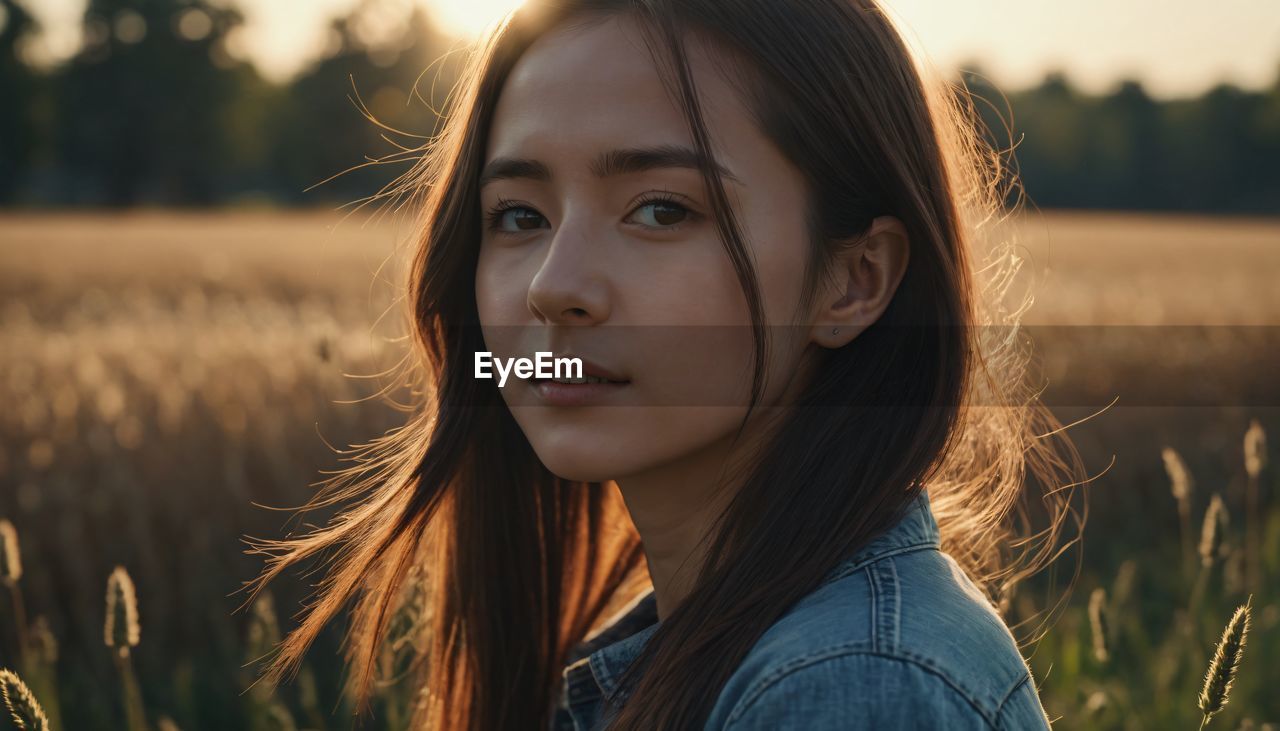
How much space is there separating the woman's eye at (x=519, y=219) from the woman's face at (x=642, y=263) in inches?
3.1

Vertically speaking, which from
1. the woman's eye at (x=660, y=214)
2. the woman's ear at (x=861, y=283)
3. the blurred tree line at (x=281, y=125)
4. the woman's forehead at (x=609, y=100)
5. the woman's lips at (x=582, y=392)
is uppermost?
the blurred tree line at (x=281, y=125)

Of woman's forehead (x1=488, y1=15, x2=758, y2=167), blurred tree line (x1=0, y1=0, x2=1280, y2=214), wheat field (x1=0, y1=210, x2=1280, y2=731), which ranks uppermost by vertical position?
blurred tree line (x1=0, y1=0, x2=1280, y2=214)

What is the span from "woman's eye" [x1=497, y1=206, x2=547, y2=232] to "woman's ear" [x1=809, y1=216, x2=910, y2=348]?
488 mm

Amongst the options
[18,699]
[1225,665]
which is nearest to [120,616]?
[18,699]

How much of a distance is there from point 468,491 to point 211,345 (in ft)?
14.7

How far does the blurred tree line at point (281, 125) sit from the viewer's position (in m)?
52.1

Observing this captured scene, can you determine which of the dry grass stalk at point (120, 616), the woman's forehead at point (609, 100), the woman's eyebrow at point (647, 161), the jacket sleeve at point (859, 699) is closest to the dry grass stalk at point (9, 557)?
the dry grass stalk at point (120, 616)

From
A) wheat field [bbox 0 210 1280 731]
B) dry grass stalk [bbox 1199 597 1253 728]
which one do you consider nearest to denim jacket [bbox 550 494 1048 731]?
dry grass stalk [bbox 1199 597 1253 728]

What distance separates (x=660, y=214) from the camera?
1.63 metres

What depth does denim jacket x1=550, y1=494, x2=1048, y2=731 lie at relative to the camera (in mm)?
1189

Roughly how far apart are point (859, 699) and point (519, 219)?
39.1 inches

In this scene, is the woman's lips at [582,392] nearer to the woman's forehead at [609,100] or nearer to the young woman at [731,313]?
the young woman at [731,313]

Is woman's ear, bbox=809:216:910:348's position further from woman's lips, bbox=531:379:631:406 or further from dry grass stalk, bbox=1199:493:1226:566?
dry grass stalk, bbox=1199:493:1226:566

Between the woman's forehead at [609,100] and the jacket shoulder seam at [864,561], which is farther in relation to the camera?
the woman's forehead at [609,100]
